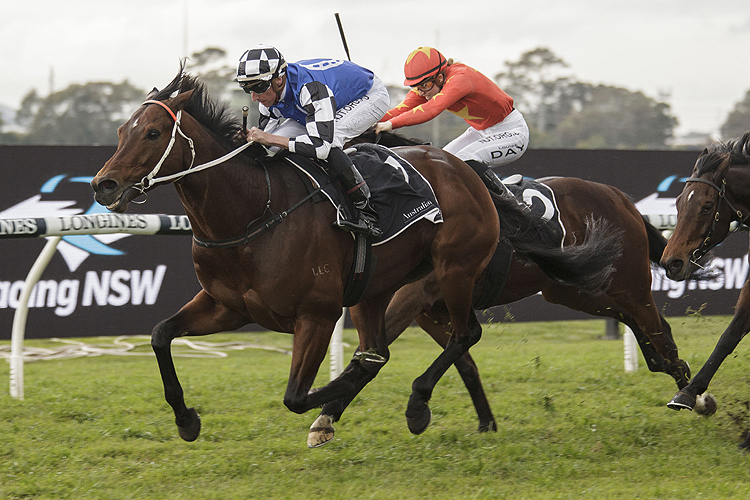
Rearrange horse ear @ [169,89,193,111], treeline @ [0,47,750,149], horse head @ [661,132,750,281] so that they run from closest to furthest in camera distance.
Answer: horse ear @ [169,89,193,111] → horse head @ [661,132,750,281] → treeline @ [0,47,750,149]

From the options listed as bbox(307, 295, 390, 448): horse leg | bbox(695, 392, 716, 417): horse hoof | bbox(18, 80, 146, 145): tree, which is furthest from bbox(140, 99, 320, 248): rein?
bbox(18, 80, 146, 145): tree

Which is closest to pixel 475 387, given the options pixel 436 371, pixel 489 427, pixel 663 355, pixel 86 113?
pixel 489 427

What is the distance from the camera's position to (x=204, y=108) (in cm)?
371

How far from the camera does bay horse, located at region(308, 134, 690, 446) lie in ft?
15.6

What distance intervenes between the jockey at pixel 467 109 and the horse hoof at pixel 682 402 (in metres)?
1.40

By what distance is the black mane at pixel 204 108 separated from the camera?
3604mm

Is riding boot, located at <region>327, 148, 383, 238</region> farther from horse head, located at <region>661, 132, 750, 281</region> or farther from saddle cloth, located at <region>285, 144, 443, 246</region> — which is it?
horse head, located at <region>661, 132, 750, 281</region>

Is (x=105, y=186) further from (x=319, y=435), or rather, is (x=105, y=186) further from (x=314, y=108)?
(x=319, y=435)

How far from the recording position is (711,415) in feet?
15.7

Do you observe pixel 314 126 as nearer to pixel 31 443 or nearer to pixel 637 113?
pixel 31 443

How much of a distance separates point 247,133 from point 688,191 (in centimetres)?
229

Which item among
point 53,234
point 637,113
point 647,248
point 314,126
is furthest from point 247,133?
point 637,113

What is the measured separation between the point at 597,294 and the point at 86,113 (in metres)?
11.2

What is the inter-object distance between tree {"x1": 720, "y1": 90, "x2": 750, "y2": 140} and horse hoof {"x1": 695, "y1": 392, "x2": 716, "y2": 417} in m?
12.9
